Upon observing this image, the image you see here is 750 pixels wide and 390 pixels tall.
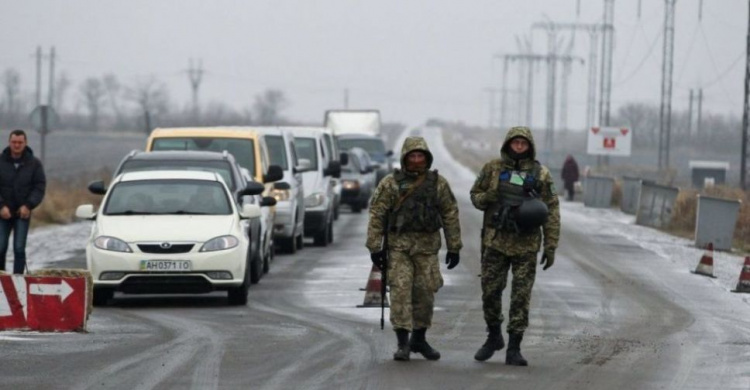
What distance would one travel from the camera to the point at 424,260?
12.2 metres

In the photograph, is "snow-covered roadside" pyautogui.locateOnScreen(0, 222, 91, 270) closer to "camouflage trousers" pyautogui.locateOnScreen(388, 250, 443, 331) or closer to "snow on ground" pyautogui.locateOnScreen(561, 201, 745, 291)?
"snow on ground" pyautogui.locateOnScreen(561, 201, 745, 291)

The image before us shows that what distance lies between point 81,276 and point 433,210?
140 inches

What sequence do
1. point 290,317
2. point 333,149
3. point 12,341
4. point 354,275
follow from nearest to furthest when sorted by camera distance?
1. point 12,341
2. point 290,317
3. point 354,275
4. point 333,149

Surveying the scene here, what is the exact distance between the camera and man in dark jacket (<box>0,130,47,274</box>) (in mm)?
18797

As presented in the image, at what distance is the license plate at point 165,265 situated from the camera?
17.0m

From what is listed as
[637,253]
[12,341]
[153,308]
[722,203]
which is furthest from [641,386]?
[722,203]

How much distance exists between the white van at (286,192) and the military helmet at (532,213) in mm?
13383

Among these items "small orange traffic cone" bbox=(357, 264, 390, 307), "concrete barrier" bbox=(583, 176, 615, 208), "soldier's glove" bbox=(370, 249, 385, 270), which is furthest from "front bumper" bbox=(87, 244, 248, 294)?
"concrete barrier" bbox=(583, 176, 615, 208)

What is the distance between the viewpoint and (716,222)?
3012 cm

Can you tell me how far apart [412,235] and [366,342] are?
1.62 metres

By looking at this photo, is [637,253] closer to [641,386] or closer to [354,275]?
[354,275]

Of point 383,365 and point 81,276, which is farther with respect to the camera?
point 81,276

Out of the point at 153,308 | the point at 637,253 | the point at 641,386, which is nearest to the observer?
the point at 641,386

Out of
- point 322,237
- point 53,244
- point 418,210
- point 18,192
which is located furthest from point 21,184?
point 322,237
